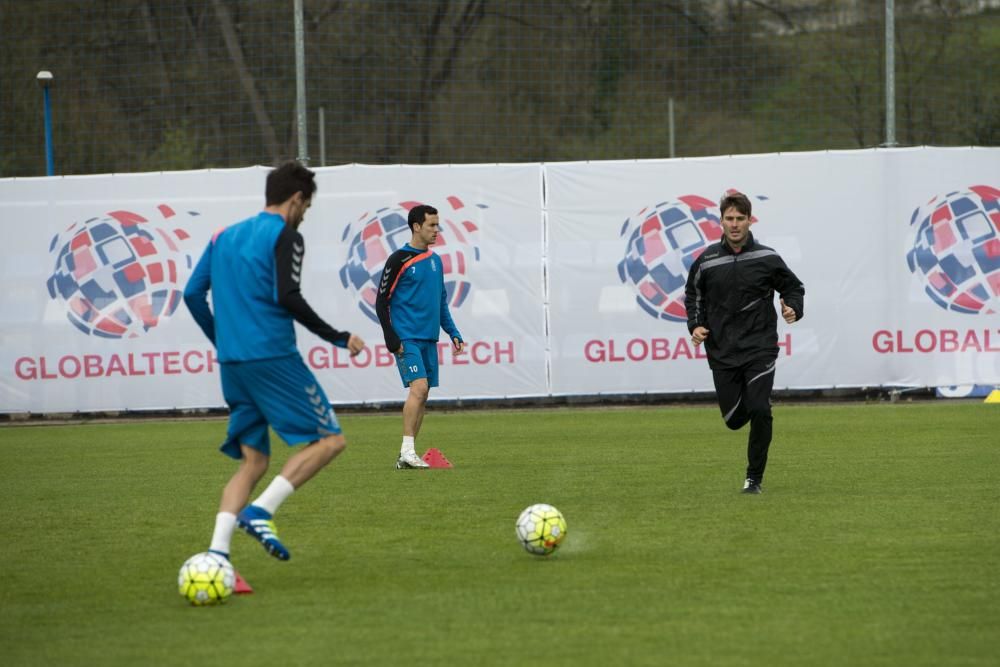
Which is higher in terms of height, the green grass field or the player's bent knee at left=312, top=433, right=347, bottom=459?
the player's bent knee at left=312, top=433, right=347, bottom=459

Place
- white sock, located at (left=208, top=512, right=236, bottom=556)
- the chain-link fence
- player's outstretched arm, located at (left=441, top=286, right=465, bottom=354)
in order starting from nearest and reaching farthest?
white sock, located at (left=208, top=512, right=236, bottom=556) → player's outstretched arm, located at (left=441, top=286, right=465, bottom=354) → the chain-link fence

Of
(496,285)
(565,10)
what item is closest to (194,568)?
(496,285)

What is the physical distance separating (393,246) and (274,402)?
10.5 m

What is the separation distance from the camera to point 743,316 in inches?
386

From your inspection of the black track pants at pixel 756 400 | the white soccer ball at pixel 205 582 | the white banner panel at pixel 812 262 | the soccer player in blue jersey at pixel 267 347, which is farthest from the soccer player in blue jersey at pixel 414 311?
the white soccer ball at pixel 205 582

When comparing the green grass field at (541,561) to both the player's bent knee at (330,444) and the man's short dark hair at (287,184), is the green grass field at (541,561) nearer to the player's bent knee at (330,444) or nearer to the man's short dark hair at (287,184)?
the player's bent knee at (330,444)

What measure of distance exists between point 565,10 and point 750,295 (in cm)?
1337

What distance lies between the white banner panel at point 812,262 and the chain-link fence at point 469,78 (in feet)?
14.1

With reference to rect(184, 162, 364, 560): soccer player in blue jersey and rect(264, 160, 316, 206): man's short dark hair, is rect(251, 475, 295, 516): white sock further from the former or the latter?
rect(264, 160, 316, 206): man's short dark hair

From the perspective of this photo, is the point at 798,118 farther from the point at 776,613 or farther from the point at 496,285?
the point at 776,613

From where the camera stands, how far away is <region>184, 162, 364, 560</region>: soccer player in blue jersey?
668cm

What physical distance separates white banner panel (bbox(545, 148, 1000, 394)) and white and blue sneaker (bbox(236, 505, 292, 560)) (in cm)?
1051

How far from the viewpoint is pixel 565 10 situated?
22.3 m

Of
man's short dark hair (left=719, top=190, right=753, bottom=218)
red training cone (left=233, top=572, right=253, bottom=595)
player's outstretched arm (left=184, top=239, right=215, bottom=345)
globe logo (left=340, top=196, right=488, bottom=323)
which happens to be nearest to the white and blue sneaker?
red training cone (left=233, top=572, right=253, bottom=595)
